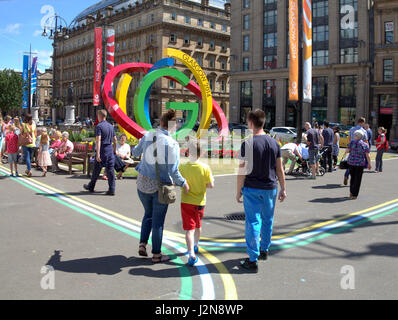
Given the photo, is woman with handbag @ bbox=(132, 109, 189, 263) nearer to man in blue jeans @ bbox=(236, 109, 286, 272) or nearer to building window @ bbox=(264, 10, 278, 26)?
man in blue jeans @ bbox=(236, 109, 286, 272)

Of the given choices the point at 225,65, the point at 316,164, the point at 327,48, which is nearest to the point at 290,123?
the point at 327,48

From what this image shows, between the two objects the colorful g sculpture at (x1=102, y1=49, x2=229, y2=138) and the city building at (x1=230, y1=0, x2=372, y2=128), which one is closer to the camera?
the colorful g sculpture at (x1=102, y1=49, x2=229, y2=138)

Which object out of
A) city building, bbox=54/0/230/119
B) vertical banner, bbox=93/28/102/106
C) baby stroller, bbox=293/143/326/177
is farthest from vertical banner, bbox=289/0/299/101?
city building, bbox=54/0/230/119

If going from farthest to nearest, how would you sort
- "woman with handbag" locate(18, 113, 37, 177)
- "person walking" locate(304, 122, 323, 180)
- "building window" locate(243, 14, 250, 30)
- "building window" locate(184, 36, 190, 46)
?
1. "building window" locate(184, 36, 190, 46)
2. "building window" locate(243, 14, 250, 30)
3. "person walking" locate(304, 122, 323, 180)
4. "woman with handbag" locate(18, 113, 37, 177)

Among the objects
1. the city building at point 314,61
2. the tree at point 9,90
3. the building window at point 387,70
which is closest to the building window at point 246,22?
the city building at point 314,61

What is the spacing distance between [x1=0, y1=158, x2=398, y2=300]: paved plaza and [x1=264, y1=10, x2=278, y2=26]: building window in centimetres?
4808

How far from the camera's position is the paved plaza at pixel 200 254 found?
4.39 meters

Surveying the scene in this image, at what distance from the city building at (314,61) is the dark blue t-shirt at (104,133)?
36114 millimetres

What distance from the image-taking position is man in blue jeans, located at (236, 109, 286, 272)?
5.05 metres

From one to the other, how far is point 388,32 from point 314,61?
890cm

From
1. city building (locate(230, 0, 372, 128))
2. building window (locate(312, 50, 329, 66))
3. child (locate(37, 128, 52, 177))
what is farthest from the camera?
building window (locate(312, 50, 329, 66))

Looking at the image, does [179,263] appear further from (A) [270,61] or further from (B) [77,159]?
(A) [270,61]

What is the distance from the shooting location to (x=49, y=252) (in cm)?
557
